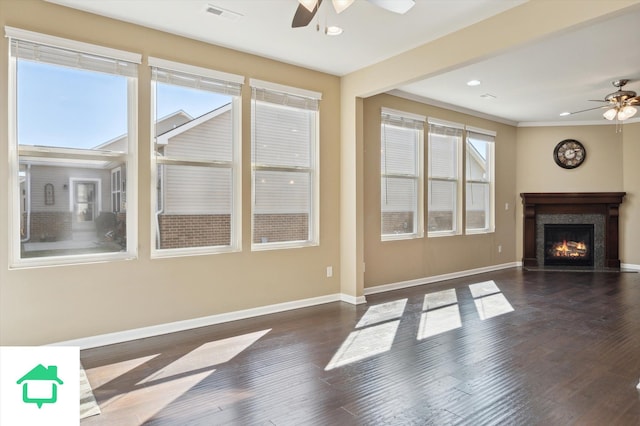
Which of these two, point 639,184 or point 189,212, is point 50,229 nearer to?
point 189,212

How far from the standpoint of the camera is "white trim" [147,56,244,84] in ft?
12.2

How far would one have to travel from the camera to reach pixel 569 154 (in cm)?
768

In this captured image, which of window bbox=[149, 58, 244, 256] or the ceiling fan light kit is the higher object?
→ the ceiling fan light kit

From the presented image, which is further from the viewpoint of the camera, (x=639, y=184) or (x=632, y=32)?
(x=639, y=184)

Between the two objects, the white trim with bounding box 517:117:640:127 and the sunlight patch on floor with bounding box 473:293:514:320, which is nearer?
the sunlight patch on floor with bounding box 473:293:514:320

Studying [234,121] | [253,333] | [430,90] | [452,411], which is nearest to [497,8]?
[430,90]

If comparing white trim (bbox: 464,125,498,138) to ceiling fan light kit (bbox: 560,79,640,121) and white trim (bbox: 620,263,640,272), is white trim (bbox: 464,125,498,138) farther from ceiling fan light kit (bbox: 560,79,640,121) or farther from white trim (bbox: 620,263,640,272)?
white trim (bbox: 620,263,640,272)

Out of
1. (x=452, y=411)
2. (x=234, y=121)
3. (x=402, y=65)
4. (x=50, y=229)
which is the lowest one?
(x=452, y=411)

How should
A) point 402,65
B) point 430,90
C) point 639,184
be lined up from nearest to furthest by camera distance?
point 402,65
point 430,90
point 639,184

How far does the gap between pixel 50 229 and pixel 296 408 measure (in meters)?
2.55

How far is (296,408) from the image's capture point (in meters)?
2.40

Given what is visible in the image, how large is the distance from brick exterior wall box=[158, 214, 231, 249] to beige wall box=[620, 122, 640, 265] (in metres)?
7.46

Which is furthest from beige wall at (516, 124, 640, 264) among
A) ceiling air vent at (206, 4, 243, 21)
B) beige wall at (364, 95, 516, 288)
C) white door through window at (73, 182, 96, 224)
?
white door through window at (73, 182, 96, 224)

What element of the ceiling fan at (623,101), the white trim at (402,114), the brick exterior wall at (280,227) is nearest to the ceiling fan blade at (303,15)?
the brick exterior wall at (280,227)
